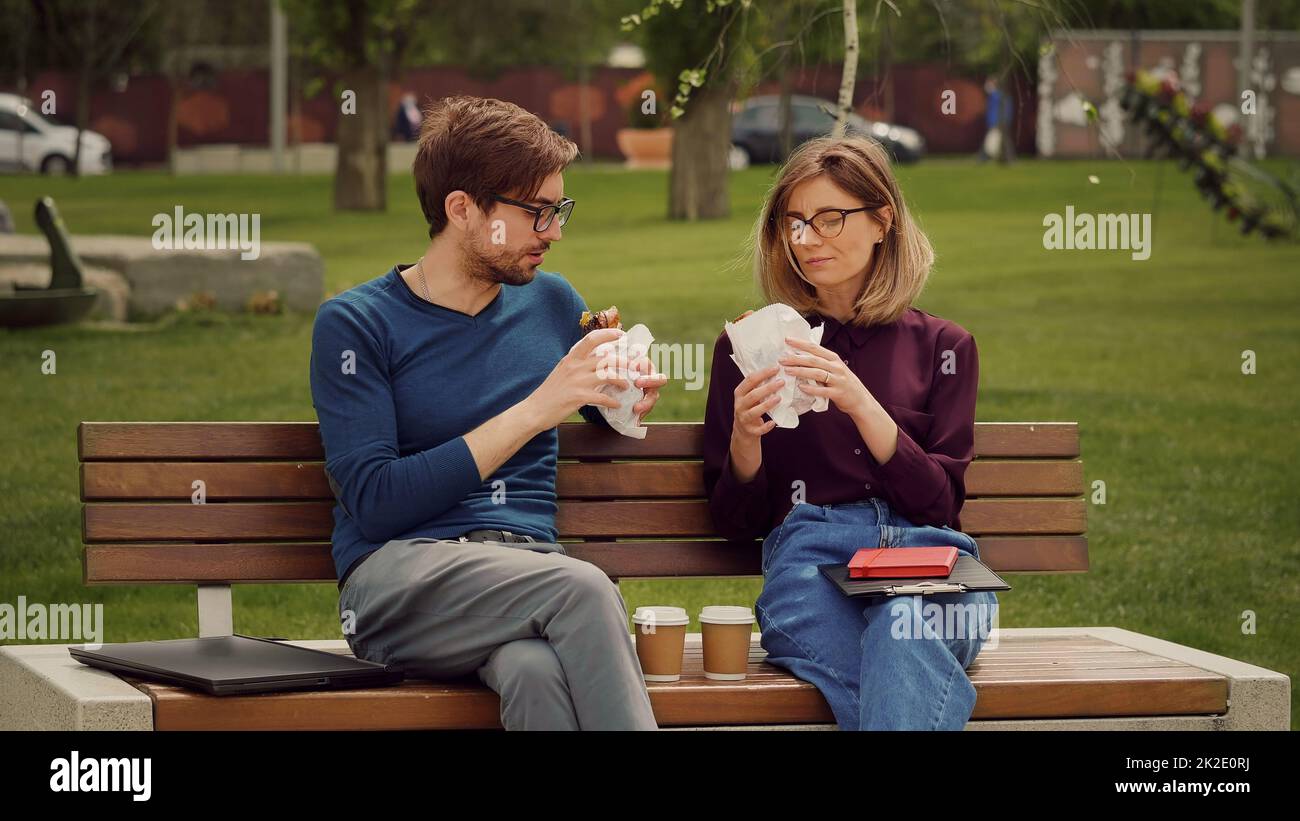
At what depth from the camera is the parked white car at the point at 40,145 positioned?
3319 cm

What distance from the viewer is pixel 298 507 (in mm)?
4434

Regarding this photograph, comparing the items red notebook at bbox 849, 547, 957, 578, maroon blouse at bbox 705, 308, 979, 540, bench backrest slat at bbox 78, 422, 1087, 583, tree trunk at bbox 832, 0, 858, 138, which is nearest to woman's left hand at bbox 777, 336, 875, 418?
maroon blouse at bbox 705, 308, 979, 540

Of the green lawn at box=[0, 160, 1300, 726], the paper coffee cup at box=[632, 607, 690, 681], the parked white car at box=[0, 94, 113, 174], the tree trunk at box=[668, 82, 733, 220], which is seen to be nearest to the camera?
the paper coffee cup at box=[632, 607, 690, 681]

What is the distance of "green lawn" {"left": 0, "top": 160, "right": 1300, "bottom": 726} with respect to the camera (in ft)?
21.9

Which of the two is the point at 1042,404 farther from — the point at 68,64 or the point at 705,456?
the point at 68,64

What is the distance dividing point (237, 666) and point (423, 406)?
2.27 ft

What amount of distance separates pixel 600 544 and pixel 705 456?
0.42m

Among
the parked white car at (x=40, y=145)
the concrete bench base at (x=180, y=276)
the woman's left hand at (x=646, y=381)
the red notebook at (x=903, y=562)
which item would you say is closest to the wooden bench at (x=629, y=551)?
the red notebook at (x=903, y=562)

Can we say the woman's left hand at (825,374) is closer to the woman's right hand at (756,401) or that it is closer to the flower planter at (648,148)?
the woman's right hand at (756,401)

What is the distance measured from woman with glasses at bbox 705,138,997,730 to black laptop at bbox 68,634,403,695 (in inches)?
36.7

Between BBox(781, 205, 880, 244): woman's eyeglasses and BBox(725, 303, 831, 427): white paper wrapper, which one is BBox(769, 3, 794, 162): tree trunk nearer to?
Answer: BBox(781, 205, 880, 244): woman's eyeglasses

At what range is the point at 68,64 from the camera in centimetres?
3378
